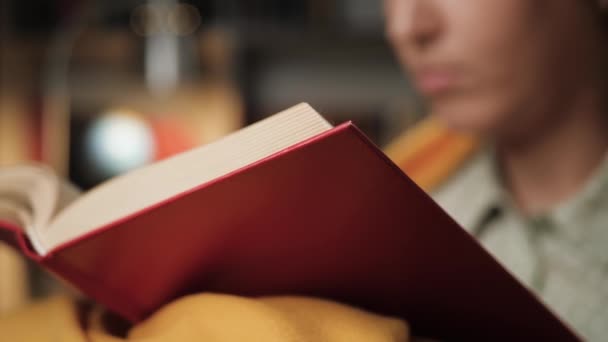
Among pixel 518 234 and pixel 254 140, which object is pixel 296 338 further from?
pixel 518 234

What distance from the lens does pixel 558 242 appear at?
0.53 metres

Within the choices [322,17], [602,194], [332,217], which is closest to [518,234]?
[602,194]

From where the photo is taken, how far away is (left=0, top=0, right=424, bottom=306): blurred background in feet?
4.21

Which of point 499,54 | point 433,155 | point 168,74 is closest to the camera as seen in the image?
point 499,54

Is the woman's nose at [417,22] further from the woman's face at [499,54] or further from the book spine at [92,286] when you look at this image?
the book spine at [92,286]

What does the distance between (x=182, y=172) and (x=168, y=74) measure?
1.03 meters

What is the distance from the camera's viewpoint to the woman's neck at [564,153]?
0.58 meters

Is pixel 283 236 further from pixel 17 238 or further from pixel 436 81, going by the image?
pixel 436 81

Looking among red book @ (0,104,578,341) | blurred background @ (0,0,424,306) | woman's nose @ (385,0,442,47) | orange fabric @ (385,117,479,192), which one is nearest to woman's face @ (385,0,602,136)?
woman's nose @ (385,0,442,47)

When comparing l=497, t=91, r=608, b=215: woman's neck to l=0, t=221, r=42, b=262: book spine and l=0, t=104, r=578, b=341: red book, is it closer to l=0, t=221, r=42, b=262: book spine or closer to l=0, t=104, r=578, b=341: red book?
l=0, t=104, r=578, b=341: red book

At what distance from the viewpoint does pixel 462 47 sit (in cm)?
53

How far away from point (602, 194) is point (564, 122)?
0.07 meters

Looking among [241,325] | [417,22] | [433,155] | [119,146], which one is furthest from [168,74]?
[241,325]

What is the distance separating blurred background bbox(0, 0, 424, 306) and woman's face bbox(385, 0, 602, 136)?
778 millimetres
